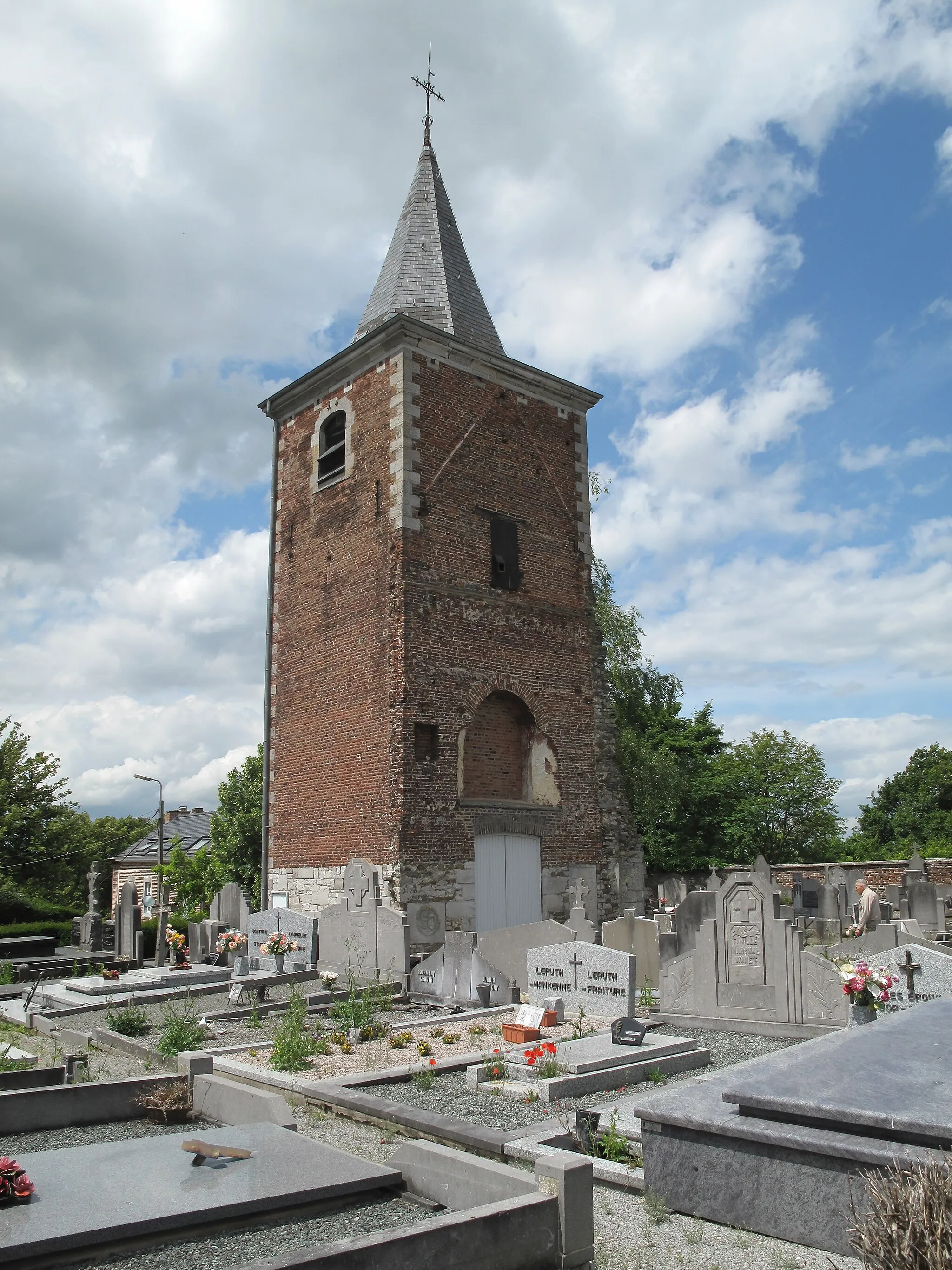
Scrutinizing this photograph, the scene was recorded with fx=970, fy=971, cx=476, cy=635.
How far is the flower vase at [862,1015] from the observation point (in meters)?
8.40

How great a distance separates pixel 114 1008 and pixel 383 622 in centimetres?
715

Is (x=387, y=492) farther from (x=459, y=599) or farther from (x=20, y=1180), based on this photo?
(x=20, y=1180)

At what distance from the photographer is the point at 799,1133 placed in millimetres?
4414

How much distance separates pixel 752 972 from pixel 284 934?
26.8ft

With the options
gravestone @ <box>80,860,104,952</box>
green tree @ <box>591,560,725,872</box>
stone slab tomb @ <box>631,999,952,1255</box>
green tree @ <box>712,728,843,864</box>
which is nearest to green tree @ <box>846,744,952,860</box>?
green tree @ <box>712,728,843,864</box>

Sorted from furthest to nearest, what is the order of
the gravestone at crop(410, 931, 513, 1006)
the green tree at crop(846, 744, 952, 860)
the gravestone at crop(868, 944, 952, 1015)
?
the green tree at crop(846, 744, 952, 860) < the gravestone at crop(410, 931, 513, 1006) < the gravestone at crop(868, 944, 952, 1015)

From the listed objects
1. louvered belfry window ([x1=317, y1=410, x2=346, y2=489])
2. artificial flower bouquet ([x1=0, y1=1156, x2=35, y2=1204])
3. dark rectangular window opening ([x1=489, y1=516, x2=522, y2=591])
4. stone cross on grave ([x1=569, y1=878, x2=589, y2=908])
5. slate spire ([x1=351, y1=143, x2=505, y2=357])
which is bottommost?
artificial flower bouquet ([x1=0, y1=1156, x2=35, y2=1204])

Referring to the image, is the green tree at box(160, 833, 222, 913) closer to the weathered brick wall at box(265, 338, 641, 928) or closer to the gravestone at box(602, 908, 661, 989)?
the weathered brick wall at box(265, 338, 641, 928)

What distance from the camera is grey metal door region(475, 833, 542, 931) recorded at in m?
16.5

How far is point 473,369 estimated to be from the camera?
18375mm

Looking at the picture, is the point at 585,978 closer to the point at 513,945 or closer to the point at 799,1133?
the point at 513,945

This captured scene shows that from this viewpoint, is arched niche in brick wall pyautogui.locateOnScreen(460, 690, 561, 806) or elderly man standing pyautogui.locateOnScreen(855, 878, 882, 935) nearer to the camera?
elderly man standing pyautogui.locateOnScreen(855, 878, 882, 935)

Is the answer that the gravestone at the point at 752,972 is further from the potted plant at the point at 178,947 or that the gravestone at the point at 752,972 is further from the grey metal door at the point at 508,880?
the potted plant at the point at 178,947

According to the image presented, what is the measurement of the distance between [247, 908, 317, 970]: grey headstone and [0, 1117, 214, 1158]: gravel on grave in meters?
8.64
